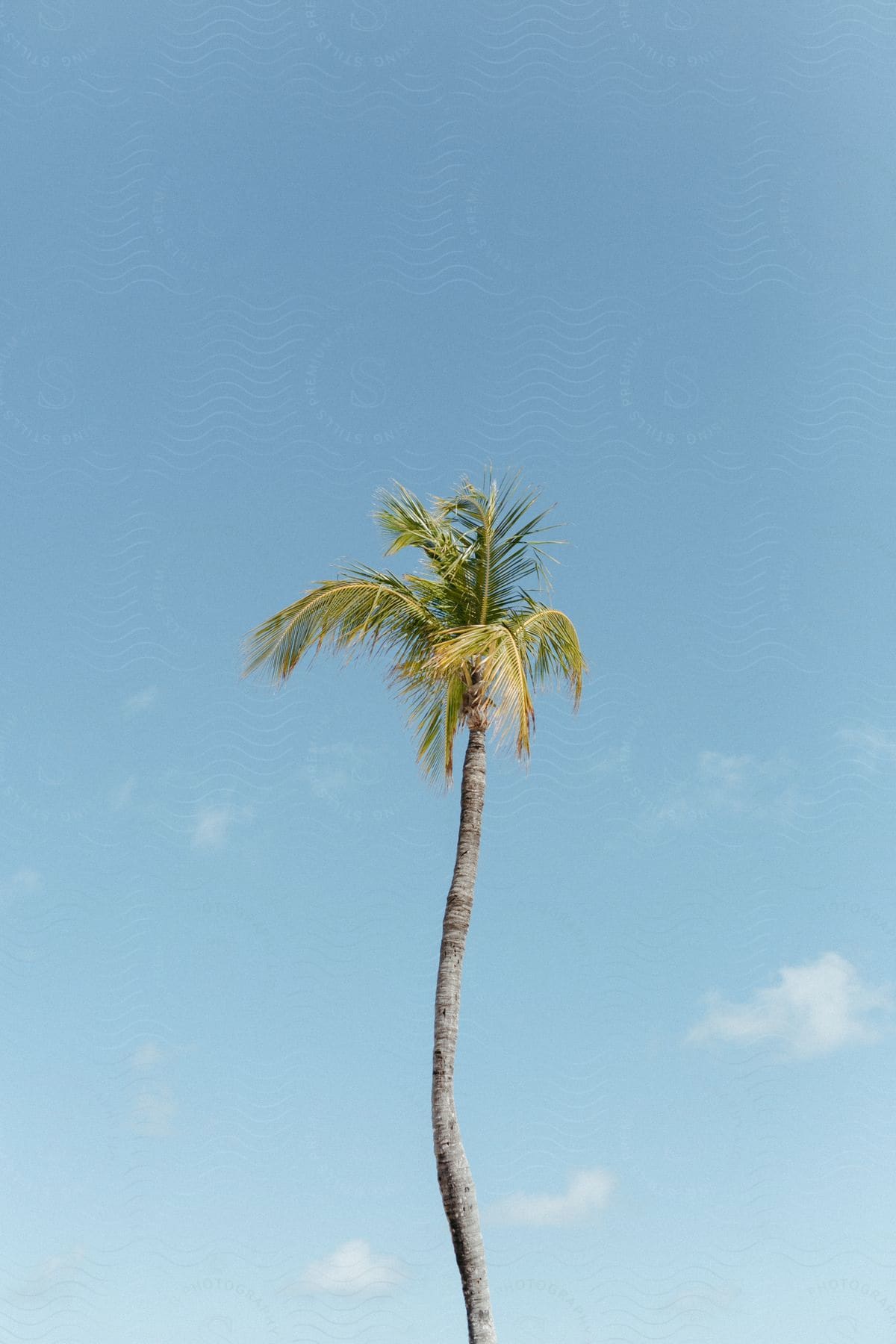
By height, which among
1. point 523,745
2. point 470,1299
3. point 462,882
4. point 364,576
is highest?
point 364,576

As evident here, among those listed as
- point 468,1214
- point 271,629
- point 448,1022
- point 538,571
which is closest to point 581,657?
point 538,571

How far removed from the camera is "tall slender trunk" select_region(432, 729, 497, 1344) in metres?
11.9

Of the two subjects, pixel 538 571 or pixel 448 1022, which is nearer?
pixel 448 1022

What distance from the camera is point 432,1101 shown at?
12.5 metres

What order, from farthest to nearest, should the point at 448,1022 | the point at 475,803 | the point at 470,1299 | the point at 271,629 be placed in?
the point at 271,629 < the point at 475,803 < the point at 448,1022 < the point at 470,1299

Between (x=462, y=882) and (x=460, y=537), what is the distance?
4.20 metres

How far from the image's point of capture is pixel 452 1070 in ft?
41.3

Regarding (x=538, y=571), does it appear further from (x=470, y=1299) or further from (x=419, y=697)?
(x=470, y=1299)

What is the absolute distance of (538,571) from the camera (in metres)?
15.3

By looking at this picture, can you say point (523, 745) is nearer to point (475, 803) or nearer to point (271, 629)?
point (475, 803)

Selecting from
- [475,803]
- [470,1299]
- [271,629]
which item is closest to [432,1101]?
[470,1299]

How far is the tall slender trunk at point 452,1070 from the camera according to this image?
38.9 ft

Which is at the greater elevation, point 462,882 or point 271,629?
point 271,629

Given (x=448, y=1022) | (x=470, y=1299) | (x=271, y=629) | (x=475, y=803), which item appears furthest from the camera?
(x=271, y=629)
